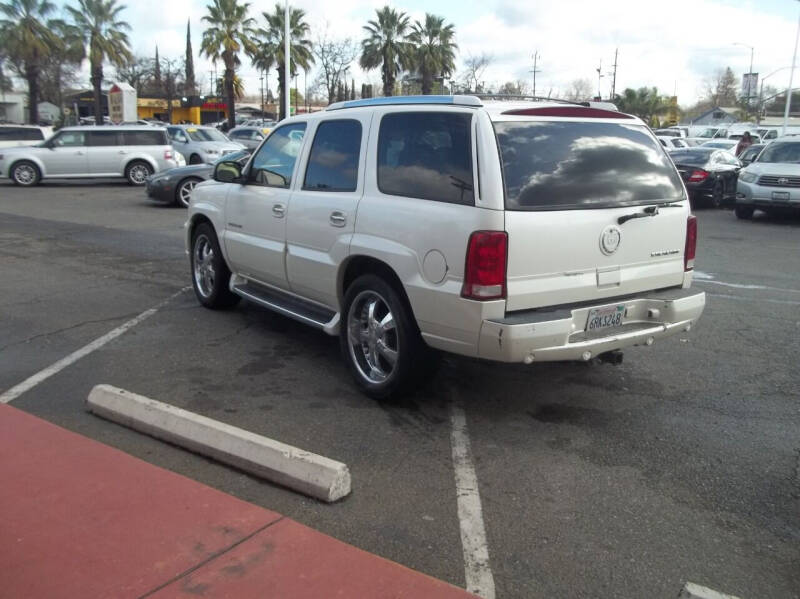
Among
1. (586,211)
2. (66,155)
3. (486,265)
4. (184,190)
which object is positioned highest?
(66,155)

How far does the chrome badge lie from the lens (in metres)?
4.65

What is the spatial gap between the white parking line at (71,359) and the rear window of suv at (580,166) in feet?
12.0

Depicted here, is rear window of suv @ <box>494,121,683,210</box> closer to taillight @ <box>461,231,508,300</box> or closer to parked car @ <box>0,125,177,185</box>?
taillight @ <box>461,231,508,300</box>

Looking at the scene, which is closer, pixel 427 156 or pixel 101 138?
pixel 427 156

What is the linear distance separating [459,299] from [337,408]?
1280 millimetres

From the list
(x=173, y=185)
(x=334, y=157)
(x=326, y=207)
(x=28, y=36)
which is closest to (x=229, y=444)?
(x=326, y=207)

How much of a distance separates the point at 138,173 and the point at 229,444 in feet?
63.5

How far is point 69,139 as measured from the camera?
2141cm

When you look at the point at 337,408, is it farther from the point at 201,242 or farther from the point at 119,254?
the point at 119,254

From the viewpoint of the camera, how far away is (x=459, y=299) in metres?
4.35

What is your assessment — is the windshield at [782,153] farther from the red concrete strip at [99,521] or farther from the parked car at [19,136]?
the parked car at [19,136]

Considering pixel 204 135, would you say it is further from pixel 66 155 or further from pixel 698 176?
pixel 698 176

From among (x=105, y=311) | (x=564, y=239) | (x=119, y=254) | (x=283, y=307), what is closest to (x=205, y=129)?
(x=119, y=254)

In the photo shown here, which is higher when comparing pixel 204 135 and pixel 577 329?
pixel 204 135
